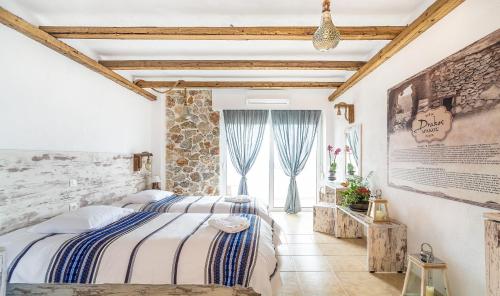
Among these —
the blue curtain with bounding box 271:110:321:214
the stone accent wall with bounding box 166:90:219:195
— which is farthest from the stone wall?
the stone accent wall with bounding box 166:90:219:195

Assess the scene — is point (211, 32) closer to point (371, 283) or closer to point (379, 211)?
point (379, 211)

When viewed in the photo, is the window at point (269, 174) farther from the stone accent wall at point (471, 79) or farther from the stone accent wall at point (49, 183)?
the stone accent wall at point (471, 79)

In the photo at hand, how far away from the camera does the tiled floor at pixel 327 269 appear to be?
240cm

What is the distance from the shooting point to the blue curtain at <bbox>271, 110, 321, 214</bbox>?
5363mm

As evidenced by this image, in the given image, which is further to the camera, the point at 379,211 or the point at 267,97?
the point at 267,97

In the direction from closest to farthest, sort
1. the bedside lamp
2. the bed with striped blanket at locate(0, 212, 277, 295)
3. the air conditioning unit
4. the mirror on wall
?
1. the bed with striped blanket at locate(0, 212, 277, 295)
2. the mirror on wall
3. the bedside lamp
4. the air conditioning unit

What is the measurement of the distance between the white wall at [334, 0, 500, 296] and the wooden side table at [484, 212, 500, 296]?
25.8 inches

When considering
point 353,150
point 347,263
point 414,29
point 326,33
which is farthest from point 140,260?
point 353,150

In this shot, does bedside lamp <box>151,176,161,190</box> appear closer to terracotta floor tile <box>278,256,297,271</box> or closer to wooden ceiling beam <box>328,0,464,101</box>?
Result: terracotta floor tile <box>278,256,297,271</box>

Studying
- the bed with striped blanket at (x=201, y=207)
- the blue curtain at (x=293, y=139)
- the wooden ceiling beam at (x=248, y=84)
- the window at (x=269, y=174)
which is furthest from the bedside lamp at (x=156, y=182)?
the blue curtain at (x=293, y=139)

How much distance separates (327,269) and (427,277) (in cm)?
101

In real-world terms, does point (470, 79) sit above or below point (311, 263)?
above

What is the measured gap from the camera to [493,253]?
47.6 inches

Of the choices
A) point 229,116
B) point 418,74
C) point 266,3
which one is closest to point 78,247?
point 266,3
